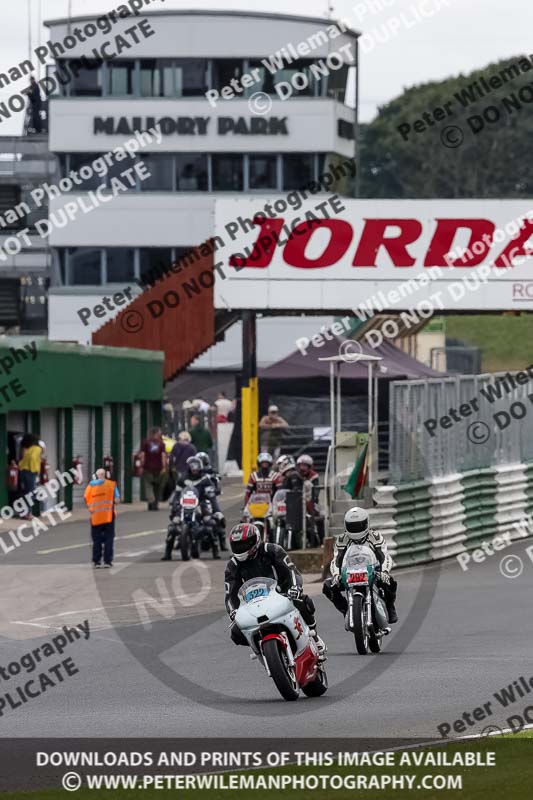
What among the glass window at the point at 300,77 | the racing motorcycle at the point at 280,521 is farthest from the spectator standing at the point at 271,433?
the glass window at the point at 300,77

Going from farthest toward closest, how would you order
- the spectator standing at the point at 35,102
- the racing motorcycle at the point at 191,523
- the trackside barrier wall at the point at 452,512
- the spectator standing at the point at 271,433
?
the spectator standing at the point at 35,102 → the spectator standing at the point at 271,433 → the racing motorcycle at the point at 191,523 → the trackside barrier wall at the point at 452,512

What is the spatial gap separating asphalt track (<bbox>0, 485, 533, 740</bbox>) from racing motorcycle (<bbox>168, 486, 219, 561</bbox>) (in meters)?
0.36

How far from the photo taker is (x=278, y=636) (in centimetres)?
1337

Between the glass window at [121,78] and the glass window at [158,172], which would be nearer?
the glass window at [158,172]

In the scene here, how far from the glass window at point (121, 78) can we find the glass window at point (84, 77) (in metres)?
0.41

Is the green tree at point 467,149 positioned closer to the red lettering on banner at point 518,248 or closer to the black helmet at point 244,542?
the red lettering on banner at point 518,248

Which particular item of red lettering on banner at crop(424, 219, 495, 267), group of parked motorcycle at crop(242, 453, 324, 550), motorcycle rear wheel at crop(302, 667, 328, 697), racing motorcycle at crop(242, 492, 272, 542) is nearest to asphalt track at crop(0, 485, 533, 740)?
motorcycle rear wheel at crop(302, 667, 328, 697)

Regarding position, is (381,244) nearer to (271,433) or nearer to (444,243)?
(444,243)

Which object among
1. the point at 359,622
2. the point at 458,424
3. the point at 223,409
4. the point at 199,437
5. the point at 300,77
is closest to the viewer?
the point at 359,622

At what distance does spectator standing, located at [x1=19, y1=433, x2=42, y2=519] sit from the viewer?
34594mm

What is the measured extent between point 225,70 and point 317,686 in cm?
5652

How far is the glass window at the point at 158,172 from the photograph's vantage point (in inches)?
2712

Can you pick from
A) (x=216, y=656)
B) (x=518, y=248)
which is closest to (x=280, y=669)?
(x=216, y=656)

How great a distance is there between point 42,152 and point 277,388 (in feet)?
88.3
